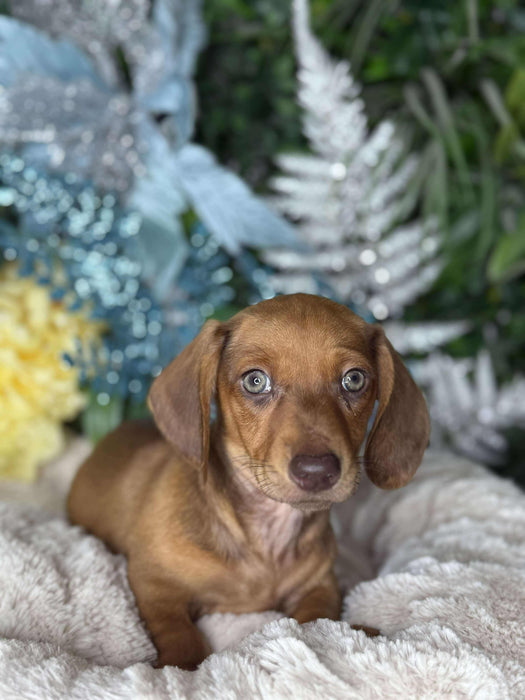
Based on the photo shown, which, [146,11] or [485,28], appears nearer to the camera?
[146,11]

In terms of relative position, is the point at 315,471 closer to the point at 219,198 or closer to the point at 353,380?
the point at 353,380

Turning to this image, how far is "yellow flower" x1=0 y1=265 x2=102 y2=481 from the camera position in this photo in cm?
263

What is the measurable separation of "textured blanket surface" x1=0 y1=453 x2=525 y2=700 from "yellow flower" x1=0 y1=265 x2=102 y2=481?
51cm

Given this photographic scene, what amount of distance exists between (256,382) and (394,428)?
0.42 metres

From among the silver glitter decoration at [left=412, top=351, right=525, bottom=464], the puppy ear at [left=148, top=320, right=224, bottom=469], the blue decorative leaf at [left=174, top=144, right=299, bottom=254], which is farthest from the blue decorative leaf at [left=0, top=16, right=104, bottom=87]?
the silver glitter decoration at [left=412, top=351, right=525, bottom=464]

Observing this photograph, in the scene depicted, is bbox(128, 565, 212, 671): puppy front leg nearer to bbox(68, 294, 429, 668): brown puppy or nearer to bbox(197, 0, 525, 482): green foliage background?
bbox(68, 294, 429, 668): brown puppy

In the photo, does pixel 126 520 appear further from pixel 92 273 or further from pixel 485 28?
pixel 485 28

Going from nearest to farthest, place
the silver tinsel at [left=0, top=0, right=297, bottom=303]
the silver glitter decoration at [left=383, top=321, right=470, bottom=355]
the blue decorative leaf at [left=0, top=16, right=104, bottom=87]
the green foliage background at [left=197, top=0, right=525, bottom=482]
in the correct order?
the blue decorative leaf at [left=0, top=16, right=104, bottom=87]
the silver tinsel at [left=0, top=0, right=297, bottom=303]
the silver glitter decoration at [left=383, top=321, right=470, bottom=355]
the green foliage background at [left=197, top=0, right=525, bottom=482]

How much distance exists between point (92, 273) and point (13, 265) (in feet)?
1.38

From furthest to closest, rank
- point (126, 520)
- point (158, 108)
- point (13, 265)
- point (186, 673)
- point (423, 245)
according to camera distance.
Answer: point (423, 245) → point (13, 265) → point (158, 108) → point (126, 520) → point (186, 673)

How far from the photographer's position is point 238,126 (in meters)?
3.04

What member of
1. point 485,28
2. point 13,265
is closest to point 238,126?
point 13,265

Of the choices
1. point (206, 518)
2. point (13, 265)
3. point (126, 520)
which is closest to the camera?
point (206, 518)

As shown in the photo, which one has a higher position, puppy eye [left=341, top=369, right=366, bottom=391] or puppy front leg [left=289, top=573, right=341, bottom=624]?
puppy eye [left=341, top=369, right=366, bottom=391]
